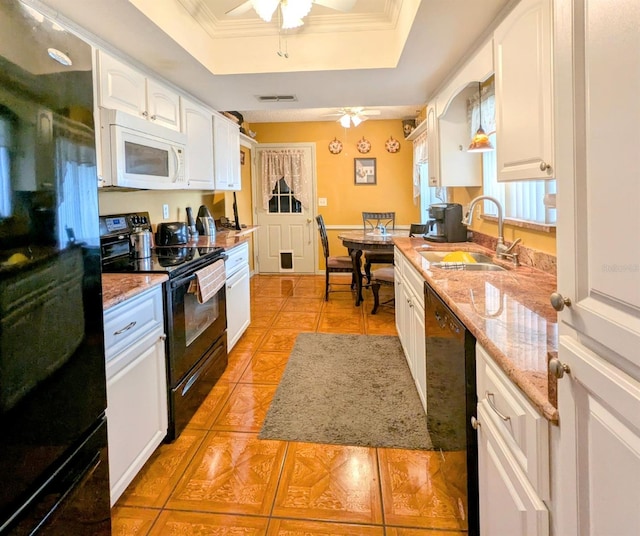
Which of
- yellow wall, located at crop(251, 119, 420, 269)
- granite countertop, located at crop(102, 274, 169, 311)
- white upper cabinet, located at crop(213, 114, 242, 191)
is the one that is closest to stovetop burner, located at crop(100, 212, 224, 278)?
granite countertop, located at crop(102, 274, 169, 311)

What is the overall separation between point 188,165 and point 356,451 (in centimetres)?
237

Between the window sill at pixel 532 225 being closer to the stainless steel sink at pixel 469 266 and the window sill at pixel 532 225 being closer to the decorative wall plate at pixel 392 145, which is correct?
the stainless steel sink at pixel 469 266

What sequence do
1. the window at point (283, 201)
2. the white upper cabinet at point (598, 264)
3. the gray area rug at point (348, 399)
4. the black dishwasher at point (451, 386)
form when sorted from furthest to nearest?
the window at point (283, 201)
the gray area rug at point (348, 399)
the black dishwasher at point (451, 386)
the white upper cabinet at point (598, 264)

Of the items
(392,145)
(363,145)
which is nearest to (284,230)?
(363,145)

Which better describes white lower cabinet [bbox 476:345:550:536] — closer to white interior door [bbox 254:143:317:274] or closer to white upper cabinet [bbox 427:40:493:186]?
white upper cabinet [bbox 427:40:493:186]

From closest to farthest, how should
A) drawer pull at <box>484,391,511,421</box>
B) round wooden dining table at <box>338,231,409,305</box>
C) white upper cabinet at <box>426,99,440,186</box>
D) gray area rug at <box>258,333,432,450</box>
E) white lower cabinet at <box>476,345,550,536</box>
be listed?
1. white lower cabinet at <box>476,345,550,536</box>
2. drawer pull at <box>484,391,511,421</box>
3. gray area rug at <box>258,333,432,450</box>
4. white upper cabinet at <box>426,99,440,186</box>
5. round wooden dining table at <box>338,231,409,305</box>

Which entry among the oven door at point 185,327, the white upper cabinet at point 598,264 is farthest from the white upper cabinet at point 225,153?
the white upper cabinet at point 598,264

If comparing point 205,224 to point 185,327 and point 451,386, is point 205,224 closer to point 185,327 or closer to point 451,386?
point 185,327

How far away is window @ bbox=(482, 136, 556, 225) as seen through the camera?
2172 mm

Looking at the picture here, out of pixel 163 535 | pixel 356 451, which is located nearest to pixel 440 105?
pixel 356 451

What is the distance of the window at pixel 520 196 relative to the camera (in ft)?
7.13

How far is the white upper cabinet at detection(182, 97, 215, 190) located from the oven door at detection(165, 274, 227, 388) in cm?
113

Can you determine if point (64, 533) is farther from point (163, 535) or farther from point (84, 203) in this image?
point (84, 203)

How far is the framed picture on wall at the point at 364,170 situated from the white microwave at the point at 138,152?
156 inches
